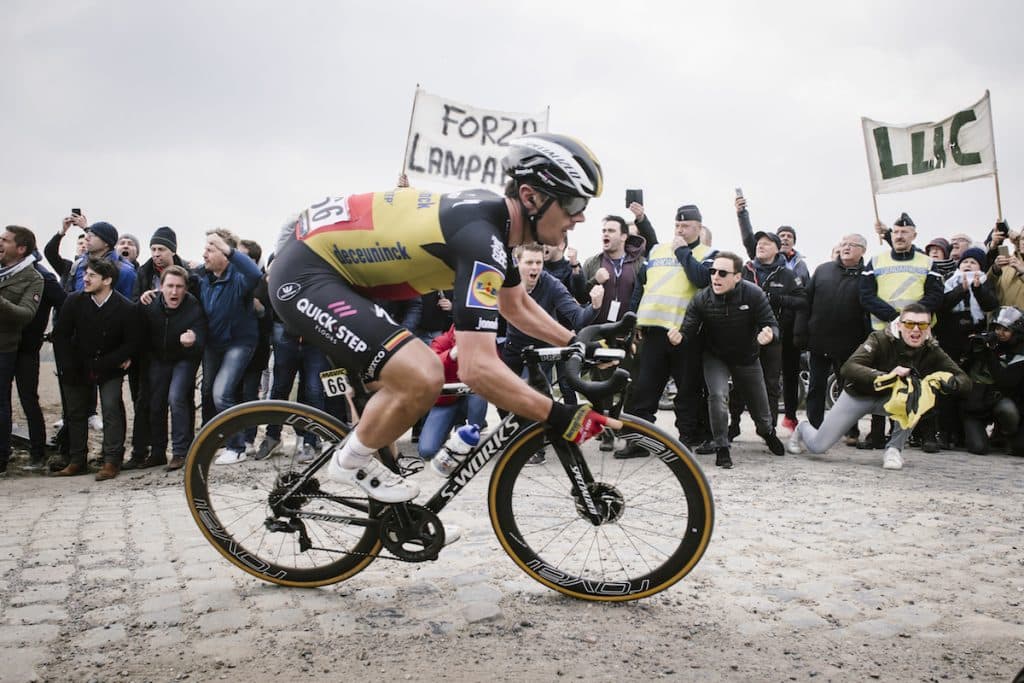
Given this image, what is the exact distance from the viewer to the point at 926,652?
3.05 meters

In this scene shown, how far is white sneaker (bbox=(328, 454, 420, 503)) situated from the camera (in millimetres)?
3504

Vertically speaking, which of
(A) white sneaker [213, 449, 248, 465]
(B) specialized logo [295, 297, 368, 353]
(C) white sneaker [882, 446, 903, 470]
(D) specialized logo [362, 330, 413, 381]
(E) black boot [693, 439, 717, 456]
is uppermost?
(B) specialized logo [295, 297, 368, 353]

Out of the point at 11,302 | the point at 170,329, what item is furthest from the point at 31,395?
the point at 170,329

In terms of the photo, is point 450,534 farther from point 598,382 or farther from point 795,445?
point 795,445

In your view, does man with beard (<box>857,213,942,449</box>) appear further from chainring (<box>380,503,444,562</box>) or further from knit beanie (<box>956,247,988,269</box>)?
chainring (<box>380,503,444,562</box>)

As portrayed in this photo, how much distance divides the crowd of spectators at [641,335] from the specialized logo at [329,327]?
364cm

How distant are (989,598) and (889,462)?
3.92 m

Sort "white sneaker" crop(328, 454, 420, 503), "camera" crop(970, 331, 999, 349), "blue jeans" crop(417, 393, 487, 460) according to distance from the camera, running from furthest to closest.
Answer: "camera" crop(970, 331, 999, 349)
"blue jeans" crop(417, 393, 487, 460)
"white sneaker" crop(328, 454, 420, 503)

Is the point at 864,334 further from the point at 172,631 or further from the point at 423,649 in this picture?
the point at 172,631

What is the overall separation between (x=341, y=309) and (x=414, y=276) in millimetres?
365

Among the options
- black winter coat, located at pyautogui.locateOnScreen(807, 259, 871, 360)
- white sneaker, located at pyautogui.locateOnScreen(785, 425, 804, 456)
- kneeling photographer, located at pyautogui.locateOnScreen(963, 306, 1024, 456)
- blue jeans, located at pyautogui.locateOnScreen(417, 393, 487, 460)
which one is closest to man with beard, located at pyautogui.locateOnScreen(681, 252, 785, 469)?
white sneaker, located at pyautogui.locateOnScreen(785, 425, 804, 456)

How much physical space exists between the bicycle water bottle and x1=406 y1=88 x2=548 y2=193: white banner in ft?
24.6

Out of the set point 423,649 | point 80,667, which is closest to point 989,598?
point 423,649

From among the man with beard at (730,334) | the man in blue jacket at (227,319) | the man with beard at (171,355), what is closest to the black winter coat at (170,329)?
the man with beard at (171,355)
